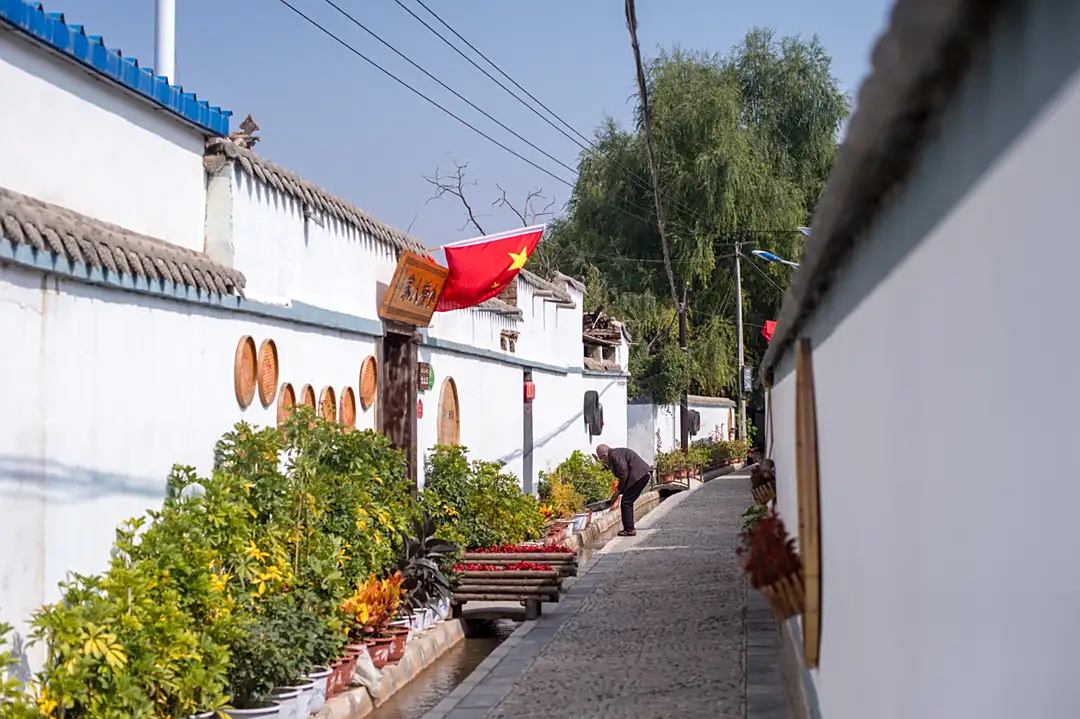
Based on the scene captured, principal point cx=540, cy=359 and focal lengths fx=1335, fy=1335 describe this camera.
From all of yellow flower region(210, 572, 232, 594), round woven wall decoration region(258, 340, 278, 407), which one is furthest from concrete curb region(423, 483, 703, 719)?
round woven wall decoration region(258, 340, 278, 407)

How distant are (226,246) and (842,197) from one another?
6350 mm

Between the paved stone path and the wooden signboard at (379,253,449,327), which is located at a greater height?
the wooden signboard at (379,253,449,327)

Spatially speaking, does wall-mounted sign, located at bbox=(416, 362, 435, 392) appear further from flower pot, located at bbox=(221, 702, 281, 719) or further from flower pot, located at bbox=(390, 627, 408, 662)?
flower pot, located at bbox=(221, 702, 281, 719)

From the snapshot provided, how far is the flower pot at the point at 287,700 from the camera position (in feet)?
24.0

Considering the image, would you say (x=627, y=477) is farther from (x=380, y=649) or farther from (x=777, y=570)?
(x=777, y=570)

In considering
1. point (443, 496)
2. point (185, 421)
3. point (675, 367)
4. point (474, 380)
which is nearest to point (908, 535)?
point (185, 421)

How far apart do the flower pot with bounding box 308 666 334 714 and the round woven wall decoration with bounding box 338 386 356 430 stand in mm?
3979

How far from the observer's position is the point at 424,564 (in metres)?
11.4

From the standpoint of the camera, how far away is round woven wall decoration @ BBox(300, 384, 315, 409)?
1074 cm

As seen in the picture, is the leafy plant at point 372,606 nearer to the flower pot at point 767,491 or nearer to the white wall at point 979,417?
the flower pot at point 767,491

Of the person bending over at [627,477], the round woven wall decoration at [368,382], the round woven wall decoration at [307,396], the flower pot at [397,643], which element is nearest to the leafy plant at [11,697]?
the flower pot at [397,643]

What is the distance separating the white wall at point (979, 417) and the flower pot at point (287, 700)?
4.18 meters

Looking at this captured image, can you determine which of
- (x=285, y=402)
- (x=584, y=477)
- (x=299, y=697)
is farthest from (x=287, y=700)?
(x=584, y=477)

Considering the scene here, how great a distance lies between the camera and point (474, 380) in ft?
56.4
